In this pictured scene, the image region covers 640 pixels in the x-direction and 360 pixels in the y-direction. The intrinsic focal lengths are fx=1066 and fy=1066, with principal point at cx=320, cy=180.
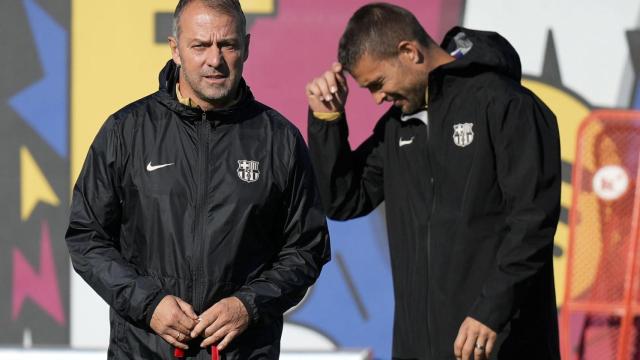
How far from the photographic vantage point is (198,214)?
2.98 metres

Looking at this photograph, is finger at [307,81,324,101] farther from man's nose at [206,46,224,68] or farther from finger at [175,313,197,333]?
finger at [175,313,197,333]

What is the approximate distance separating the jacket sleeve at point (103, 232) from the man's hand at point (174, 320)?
0.14 ft

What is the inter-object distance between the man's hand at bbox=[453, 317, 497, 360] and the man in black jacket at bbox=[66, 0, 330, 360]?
50 centimetres

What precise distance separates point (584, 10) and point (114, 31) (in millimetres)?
2535

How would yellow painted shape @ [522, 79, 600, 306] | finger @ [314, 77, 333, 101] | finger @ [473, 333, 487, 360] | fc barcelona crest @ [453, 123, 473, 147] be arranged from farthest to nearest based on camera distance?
yellow painted shape @ [522, 79, 600, 306] < finger @ [314, 77, 333, 101] < fc barcelona crest @ [453, 123, 473, 147] < finger @ [473, 333, 487, 360]

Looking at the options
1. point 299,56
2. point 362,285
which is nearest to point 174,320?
point 362,285

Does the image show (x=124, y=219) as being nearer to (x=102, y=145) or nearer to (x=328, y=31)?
(x=102, y=145)

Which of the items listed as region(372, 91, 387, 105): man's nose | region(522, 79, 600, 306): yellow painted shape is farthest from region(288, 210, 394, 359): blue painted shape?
region(372, 91, 387, 105): man's nose

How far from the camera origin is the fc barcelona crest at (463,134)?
9.87 ft

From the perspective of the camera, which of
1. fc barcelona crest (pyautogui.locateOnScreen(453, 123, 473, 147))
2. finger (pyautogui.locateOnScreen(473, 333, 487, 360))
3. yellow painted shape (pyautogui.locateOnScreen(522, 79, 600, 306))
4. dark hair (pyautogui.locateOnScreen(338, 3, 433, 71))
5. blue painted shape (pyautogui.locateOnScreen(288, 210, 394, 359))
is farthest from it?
blue painted shape (pyautogui.locateOnScreen(288, 210, 394, 359))

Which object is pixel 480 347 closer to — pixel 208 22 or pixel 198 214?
pixel 198 214

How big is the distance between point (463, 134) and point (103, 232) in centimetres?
106

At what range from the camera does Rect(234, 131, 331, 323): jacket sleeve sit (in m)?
3.05

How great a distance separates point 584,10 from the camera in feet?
18.5
